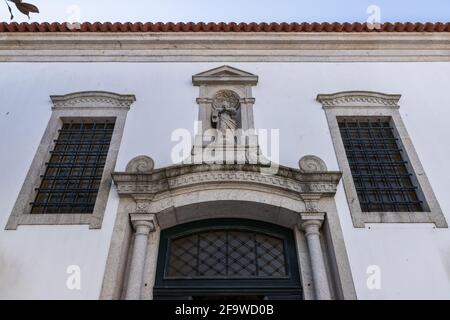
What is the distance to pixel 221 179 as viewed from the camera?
488cm

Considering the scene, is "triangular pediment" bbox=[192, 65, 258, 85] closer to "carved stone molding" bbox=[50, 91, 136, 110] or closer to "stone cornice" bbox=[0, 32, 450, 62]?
"stone cornice" bbox=[0, 32, 450, 62]

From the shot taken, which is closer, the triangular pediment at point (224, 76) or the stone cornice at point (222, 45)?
the triangular pediment at point (224, 76)

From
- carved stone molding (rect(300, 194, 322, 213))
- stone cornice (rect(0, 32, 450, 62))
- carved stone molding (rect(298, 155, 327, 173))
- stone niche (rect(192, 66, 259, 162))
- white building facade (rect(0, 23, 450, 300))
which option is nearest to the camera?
white building facade (rect(0, 23, 450, 300))

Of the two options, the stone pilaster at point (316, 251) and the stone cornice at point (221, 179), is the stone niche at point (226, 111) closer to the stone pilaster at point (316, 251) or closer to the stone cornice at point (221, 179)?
the stone cornice at point (221, 179)

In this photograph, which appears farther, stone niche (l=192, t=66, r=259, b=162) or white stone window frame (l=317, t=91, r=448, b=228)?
stone niche (l=192, t=66, r=259, b=162)

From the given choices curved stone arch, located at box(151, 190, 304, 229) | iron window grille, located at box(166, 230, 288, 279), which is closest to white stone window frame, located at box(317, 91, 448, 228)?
curved stone arch, located at box(151, 190, 304, 229)

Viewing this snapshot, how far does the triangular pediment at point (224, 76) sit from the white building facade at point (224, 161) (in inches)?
0.9

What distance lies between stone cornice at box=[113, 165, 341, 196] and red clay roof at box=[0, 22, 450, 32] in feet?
10.3

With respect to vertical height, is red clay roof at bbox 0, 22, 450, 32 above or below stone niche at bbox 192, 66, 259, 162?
above

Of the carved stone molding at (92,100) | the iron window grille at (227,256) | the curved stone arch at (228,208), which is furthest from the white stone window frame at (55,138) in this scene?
the iron window grille at (227,256)

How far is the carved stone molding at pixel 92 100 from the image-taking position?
5.96 m

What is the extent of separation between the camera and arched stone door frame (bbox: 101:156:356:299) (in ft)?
14.7

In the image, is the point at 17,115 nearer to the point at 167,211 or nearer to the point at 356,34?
the point at 167,211

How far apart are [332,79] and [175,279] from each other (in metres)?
4.04
